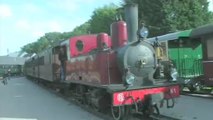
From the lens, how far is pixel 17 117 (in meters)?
14.9

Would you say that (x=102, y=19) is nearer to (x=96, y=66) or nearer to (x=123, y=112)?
(x=96, y=66)

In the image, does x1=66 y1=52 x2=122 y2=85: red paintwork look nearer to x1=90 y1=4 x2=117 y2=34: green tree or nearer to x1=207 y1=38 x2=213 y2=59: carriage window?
x1=207 y1=38 x2=213 y2=59: carriage window

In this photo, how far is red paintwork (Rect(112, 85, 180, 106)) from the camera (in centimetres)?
1119

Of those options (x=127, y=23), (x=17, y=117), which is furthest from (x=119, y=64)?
(x=17, y=117)

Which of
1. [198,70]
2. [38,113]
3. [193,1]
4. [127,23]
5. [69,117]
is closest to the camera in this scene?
[127,23]

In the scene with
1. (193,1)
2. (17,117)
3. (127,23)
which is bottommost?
(17,117)

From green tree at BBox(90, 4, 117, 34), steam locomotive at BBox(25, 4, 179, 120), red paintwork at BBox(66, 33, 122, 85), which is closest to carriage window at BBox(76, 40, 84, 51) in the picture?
red paintwork at BBox(66, 33, 122, 85)

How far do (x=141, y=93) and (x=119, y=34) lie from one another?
1.76m

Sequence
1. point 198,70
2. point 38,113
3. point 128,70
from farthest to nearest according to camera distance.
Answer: point 198,70 < point 38,113 < point 128,70

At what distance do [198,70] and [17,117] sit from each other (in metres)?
9.88

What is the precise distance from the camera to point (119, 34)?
1195 centimetres

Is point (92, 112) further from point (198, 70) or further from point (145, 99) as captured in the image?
point (198, 70)

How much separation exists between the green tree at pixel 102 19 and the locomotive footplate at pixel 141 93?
4458cm

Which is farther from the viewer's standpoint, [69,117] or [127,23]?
[69,117]
